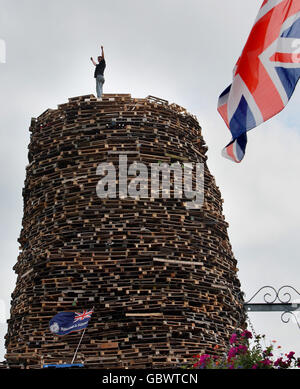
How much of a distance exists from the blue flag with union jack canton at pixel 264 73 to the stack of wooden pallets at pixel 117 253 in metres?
11.1

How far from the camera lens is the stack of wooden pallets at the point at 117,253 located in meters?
24.4

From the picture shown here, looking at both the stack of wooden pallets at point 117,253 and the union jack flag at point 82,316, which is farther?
the stack of wooden pallets at point 117,253

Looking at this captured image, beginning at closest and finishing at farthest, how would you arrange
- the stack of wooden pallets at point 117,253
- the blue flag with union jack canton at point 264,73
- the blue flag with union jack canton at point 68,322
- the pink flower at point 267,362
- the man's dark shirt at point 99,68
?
1. the pink flower at point 267,362
2. the blue flag with union jack canton at point 264,73
3. the blue flag with union jack canton at point 68,322
4. the stack of wooden pallets at point 117,253
5. the man's dark shirt at point 99,68

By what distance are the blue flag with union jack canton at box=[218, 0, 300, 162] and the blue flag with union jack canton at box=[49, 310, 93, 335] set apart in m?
11.2

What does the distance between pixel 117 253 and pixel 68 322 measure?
3.16 metres

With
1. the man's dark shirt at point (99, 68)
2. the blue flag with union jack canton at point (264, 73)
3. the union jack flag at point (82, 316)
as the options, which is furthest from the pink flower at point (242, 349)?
the man's dark shirt at point (99, 68)

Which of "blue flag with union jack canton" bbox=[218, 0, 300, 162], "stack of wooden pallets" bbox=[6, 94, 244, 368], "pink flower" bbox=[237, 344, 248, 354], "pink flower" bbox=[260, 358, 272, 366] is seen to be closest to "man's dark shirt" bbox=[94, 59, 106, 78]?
"stack of wooden pallets" bbox=[6, 94, 244, 368]

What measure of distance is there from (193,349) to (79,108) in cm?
1155

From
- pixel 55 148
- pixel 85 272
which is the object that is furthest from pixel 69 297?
pixel 55 148

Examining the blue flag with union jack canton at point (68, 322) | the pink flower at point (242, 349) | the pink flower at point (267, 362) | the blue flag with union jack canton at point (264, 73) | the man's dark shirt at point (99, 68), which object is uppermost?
the man's dark shirt at point (99, 68)

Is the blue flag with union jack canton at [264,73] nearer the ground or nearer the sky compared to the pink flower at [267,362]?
nearer the sky

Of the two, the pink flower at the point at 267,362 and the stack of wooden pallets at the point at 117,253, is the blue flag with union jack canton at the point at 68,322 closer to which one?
the stack of wooden pallets at the point at 117,253
